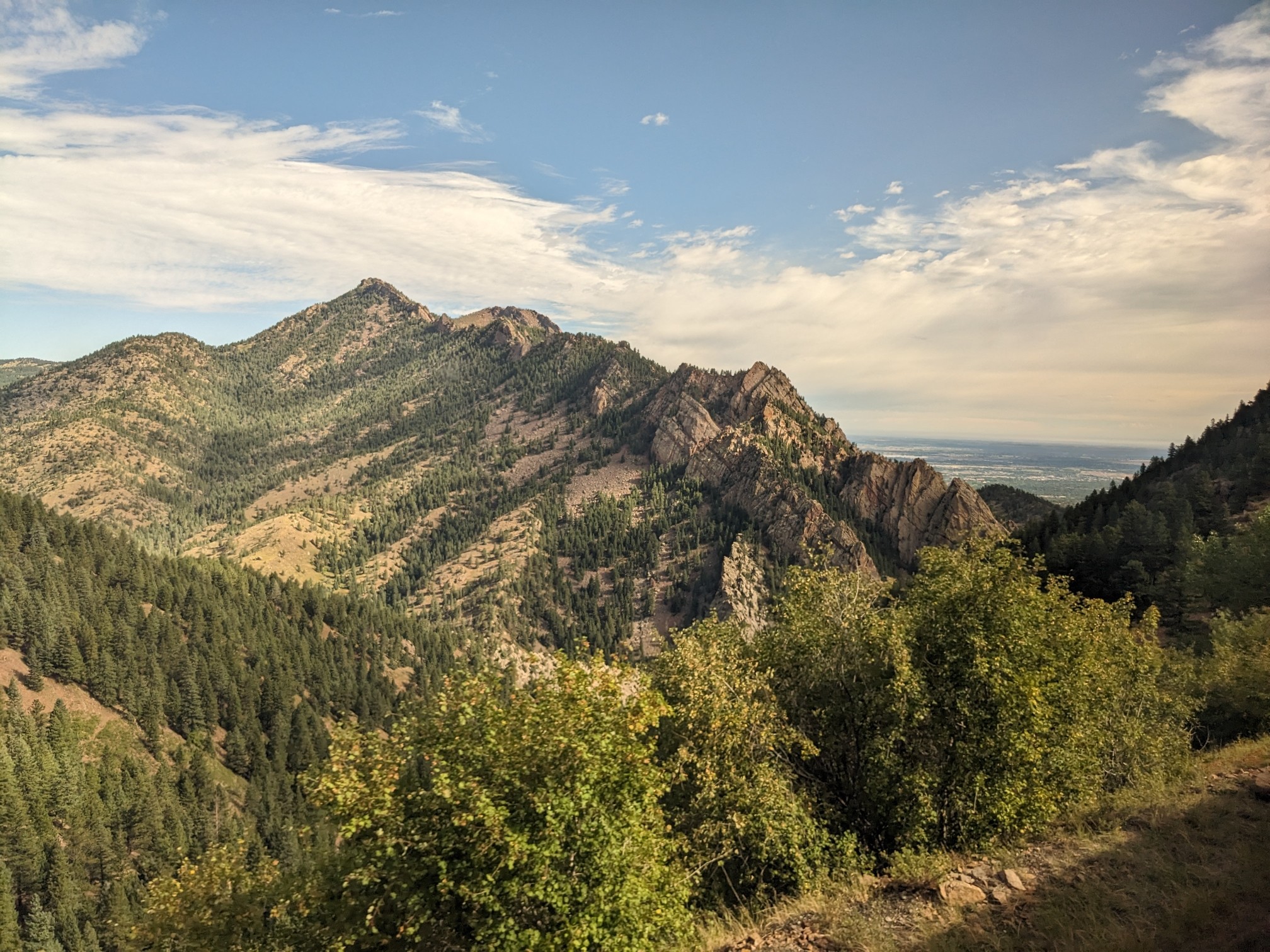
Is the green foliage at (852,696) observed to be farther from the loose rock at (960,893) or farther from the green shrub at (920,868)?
the loose rock at (960,893)

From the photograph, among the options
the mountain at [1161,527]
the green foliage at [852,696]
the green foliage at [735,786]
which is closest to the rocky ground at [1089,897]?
the green foliage at [735,786]

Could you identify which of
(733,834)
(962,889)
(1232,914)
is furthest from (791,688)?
(1232,914)

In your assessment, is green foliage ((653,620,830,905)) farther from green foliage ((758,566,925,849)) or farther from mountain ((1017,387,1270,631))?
mountain ((1017,387,1270,631))

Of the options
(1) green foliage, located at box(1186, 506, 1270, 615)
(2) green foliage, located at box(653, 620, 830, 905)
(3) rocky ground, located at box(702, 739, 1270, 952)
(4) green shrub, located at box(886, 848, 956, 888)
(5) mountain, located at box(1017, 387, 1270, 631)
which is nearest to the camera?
(3) rocky ground, located at box(702, 739, 1270, 952)

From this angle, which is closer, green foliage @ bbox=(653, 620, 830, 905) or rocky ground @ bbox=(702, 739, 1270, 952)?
rocky ground @ bbox=(702, 739, 1270, 952)

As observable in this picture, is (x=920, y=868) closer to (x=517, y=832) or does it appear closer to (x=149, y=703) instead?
(x=517, y=832)

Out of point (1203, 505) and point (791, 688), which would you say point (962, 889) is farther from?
point (1203, 505)

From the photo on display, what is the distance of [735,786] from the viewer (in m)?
22.4

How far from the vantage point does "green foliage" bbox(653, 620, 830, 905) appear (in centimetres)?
2136

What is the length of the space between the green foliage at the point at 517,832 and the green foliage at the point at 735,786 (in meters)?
2.77

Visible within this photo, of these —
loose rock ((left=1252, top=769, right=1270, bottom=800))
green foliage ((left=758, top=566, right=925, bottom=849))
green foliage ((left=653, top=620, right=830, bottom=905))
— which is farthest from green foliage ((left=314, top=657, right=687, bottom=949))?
loose rock ((left=1252, top=769, right=1270, bottom=800))

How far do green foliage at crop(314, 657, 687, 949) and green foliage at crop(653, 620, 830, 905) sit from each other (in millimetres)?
2774

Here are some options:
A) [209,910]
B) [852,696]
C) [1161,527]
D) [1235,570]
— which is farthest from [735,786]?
[1161,527]

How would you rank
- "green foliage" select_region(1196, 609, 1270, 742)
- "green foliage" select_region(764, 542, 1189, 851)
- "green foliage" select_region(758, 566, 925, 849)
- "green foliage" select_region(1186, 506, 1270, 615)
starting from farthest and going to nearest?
"green foliage" select_region(1186, 506, 1270, 615)
"green foliage" select_region(1196, 609, 1270, 742)
"green foliage" select_region(758, 566, 925, 849)
"green foliage" select_region(764, 542, 1189, 851)
